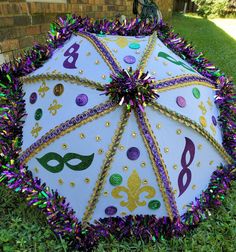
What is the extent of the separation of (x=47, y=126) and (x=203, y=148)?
3.22ft

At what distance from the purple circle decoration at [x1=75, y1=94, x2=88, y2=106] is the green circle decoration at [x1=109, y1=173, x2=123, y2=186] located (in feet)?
1.45

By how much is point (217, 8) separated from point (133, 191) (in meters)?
16.2

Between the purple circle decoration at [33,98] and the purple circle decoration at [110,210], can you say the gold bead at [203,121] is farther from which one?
the purple circle decoration at [33,98]

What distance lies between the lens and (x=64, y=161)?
1723 millimetres

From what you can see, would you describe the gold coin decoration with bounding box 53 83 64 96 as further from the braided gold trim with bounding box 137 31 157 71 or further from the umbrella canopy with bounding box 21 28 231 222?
the braided gold trim with bounding box 137 31 157 71

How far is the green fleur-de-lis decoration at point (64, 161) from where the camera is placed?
1675mm

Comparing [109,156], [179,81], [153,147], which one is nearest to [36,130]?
[109,156]

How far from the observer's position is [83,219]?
173 centimetres

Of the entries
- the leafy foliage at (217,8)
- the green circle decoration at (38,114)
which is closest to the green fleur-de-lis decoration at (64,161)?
the green circle decoration at (38,114)

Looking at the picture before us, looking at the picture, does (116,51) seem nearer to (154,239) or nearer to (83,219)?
(83,219)

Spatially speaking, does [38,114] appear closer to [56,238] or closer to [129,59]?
[129,59]

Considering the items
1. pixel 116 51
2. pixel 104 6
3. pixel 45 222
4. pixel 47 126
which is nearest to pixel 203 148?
pixel 116 51

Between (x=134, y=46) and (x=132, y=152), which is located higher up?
(x=134, y=46)

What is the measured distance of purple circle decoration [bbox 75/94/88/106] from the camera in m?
1.71
